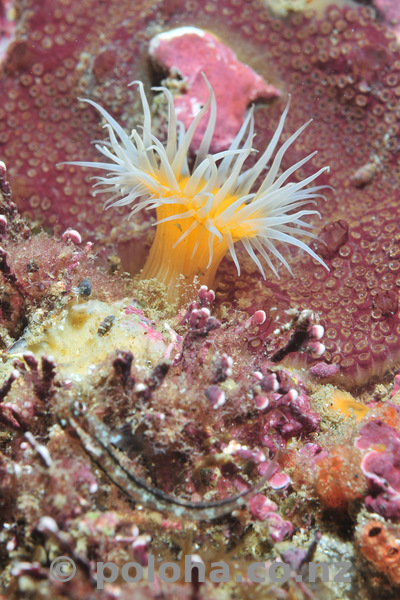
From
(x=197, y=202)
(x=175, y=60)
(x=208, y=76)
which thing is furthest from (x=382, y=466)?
(x=175, y=60)

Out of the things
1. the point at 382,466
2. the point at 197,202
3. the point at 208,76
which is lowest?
the point at 382,466

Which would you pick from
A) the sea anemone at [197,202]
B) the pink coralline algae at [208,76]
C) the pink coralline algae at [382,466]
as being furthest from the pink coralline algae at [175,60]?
the pink coralline algae at [382,466]

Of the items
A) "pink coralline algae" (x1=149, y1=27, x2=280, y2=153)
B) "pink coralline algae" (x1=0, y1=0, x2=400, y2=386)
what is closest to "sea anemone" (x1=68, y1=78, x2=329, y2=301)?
"pink coralline algae" (x1=0, y1=0, x2=400, y2=386)

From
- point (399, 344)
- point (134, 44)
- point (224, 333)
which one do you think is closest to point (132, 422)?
point (224, 333)

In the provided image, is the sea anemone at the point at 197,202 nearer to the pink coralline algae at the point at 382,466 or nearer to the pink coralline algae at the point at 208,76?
the pink coralline algae at the point at 208,76

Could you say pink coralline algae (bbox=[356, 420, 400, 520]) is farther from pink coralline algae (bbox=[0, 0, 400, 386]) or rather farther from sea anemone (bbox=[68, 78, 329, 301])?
pink coralline algae (bbox=[0, 0, 400, 386])

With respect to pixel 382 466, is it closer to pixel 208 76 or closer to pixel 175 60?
pixel 208 76
